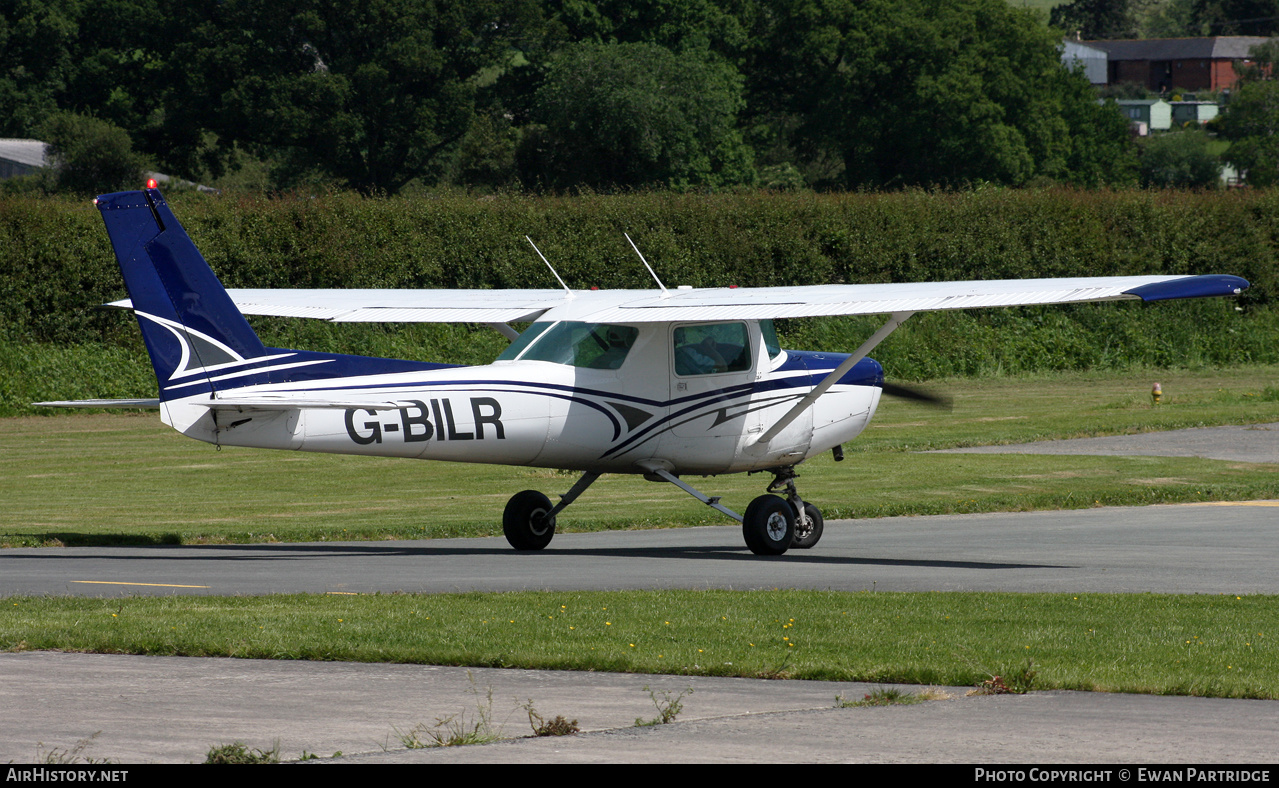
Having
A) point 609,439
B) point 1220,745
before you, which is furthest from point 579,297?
point 1220,745

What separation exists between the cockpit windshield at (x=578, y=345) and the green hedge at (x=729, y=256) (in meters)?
19.5

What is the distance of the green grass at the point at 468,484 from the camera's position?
1886cm

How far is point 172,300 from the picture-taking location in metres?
13.7

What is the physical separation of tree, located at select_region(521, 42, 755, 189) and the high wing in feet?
134

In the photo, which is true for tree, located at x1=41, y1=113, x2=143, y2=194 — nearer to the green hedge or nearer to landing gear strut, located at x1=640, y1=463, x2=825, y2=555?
the green hedge

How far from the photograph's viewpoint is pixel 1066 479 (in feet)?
73.0

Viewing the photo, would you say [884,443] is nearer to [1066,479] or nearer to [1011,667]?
[1066,479]

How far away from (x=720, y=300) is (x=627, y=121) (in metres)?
46.3

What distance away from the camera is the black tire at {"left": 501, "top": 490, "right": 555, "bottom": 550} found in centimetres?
1605

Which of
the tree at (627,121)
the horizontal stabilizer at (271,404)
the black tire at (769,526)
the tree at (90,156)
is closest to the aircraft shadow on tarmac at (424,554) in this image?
the black tire at (769,526)

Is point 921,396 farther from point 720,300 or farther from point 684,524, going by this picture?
point 684,524

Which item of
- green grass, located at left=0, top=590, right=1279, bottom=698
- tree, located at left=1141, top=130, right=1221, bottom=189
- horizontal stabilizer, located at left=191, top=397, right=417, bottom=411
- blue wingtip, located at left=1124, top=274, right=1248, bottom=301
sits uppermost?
tree, located at left=1141, top=130, right=1221, bottom=189

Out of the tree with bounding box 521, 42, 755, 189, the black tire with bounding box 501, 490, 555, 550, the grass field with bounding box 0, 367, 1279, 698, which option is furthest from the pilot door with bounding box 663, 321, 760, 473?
the tree with bounding box 521, 42, 755, 189

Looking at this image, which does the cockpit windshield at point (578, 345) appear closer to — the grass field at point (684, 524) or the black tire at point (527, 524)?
the black tire at point (527, 524)
